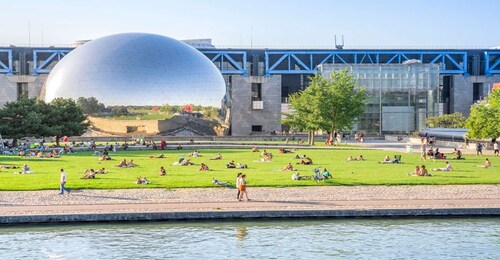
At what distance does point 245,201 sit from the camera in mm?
30062

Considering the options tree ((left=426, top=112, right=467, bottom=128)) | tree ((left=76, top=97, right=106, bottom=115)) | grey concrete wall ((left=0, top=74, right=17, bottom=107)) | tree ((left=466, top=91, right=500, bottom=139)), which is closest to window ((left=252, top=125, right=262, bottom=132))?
tree ((left=426, top=112, right=467, bottom=128))

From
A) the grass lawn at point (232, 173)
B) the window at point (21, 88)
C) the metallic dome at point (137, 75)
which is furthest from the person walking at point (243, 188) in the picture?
the window at point (21, 88)

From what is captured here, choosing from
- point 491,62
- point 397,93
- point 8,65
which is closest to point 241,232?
point 397,93

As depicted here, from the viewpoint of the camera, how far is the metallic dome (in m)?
90.1

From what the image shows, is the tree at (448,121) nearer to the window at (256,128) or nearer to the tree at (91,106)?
the window at (256,128)

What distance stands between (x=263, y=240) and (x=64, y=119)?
5540 cm

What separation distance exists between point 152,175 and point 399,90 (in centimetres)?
7358

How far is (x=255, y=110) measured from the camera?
367ft

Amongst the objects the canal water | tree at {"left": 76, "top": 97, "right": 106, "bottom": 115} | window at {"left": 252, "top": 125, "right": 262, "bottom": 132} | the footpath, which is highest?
tree at {"left": 76, "top": 97, "right": 106, "bottom": 115}

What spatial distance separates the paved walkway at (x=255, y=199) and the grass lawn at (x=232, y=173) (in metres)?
1.65

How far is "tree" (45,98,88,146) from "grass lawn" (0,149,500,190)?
68.5 ft

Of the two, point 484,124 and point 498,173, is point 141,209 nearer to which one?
point 498,173

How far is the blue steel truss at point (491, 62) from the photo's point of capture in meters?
121

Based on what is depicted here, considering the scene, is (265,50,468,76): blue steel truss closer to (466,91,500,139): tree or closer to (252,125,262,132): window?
(252,125,262,132): window
